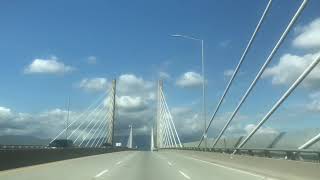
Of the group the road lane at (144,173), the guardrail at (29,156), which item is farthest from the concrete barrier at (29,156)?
the road lane at (144,173)

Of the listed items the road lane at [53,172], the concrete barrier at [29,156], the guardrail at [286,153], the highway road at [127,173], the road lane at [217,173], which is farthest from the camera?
the concrete barrier at [29,156]

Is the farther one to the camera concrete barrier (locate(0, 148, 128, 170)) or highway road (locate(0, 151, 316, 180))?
concrete barrier (locate(0, 148, 128, 170))

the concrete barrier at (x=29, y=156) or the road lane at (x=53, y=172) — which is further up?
the concrete barrier at (x=29, y=156)

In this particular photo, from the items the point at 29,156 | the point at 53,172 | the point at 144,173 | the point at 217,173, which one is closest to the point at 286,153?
the point at 217,173

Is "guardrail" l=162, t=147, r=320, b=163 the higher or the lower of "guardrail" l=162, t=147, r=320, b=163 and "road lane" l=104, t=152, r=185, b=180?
the higher

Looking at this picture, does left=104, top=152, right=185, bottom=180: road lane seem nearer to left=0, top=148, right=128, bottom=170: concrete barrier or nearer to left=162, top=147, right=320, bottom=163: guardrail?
left=162, top=147, right=320, bottom=163: guardrail

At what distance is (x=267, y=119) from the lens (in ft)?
87.5

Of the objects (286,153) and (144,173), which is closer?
(286,153)

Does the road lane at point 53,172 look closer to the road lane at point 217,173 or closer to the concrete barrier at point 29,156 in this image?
the concrete barrier at point 29,156

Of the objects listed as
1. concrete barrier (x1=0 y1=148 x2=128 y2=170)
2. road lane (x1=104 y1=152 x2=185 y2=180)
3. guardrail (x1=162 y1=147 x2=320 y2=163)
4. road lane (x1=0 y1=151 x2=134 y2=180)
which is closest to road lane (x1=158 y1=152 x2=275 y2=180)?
road lane (x1=104 y1=152 x2=185 y2=180)

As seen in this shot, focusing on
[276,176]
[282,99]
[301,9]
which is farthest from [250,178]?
[301,9]

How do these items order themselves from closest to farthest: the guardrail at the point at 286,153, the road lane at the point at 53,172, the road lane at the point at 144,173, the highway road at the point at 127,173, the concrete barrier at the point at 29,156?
the guardrail at the point at 286,153, the road lane at the point at 53,172, the highway road at the point at 127,173, the road lane at the point at 144,173, the concrete barrier at the point at 29,156

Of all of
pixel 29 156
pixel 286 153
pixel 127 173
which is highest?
pixel 29 156

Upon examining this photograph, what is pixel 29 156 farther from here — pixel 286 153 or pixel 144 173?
pixel 286 153
